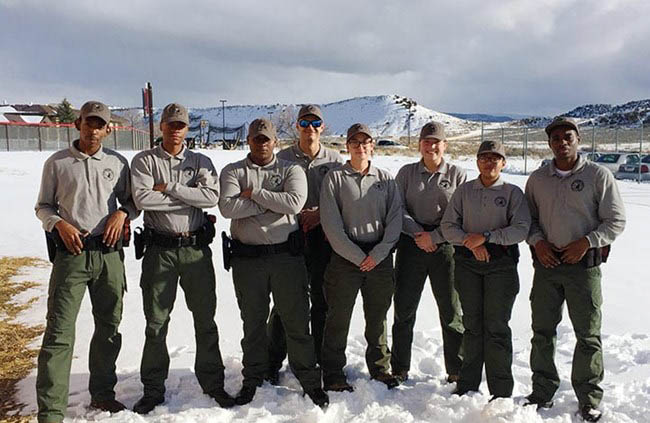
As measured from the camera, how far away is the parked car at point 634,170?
18828 mm

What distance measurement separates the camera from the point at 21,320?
561cm

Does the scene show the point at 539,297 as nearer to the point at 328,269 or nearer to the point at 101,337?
the point at 328,269

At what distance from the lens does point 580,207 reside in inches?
143

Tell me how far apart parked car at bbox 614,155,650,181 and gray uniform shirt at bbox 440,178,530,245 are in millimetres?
18012

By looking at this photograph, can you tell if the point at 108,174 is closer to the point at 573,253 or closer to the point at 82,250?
the point at 82,250

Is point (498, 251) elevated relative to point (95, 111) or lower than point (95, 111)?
lower

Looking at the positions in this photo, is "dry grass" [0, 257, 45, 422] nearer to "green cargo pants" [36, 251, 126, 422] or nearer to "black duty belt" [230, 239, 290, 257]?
"green cargo pants" [36, 251, 126, 422]

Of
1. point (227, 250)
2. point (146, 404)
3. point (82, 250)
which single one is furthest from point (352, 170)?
A: point (146, 404)

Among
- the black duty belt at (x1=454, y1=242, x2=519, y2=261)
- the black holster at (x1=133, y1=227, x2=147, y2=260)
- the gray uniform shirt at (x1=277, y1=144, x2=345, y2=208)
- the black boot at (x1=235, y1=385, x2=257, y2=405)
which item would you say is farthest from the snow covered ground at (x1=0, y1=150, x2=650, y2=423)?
the gray uniform shirt at (x1=277, y1=144, x2=345, y2=208)

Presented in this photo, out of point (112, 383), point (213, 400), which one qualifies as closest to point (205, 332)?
point (213, 400)

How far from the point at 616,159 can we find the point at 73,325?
21566mm

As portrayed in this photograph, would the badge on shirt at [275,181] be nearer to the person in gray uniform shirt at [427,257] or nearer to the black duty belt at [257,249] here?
the black duty belt at [257,249]

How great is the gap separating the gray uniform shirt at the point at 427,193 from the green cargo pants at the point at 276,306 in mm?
950

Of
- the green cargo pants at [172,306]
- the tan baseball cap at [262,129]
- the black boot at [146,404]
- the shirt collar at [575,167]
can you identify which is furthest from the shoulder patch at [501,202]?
the black boot at [146,404]
